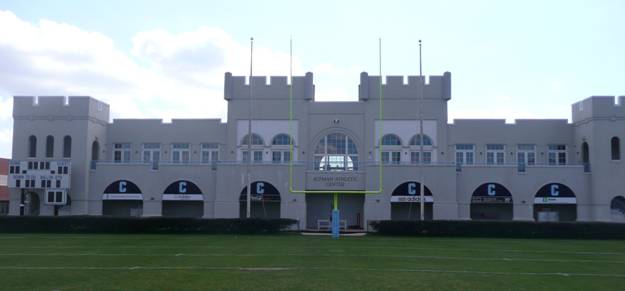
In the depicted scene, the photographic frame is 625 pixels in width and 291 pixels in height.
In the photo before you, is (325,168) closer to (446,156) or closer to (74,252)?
(446,156)

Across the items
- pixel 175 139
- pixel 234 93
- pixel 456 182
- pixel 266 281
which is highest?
pixel 234 93

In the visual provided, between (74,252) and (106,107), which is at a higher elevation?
(106,107)

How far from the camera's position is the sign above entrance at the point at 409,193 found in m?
44.1

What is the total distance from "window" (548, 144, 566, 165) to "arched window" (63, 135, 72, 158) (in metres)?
35.3

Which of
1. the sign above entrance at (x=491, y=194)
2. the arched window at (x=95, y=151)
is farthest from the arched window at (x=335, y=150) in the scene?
the arched window at (x=95, y=151)

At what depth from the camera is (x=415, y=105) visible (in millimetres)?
47969

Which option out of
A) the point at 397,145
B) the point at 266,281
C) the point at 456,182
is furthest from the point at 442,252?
the point at 397,145

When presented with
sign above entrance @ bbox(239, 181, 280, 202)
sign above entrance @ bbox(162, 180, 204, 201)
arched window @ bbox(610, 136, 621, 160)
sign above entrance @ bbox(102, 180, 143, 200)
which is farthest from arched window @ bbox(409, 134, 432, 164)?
sign above entrance @ bbox(102, 180, 143, 200)

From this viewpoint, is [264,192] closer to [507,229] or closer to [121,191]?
[121,191]

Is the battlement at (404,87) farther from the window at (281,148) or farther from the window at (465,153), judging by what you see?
the window at (281,148)

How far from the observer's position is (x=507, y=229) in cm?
3747

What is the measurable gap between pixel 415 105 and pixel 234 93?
13.5 metres

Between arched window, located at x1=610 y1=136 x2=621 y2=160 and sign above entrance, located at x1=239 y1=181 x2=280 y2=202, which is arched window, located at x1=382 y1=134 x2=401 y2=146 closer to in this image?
sign above entrance, located at x1=239 y1=181 x2=280 y2=202

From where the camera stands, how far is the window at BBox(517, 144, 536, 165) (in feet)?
160
